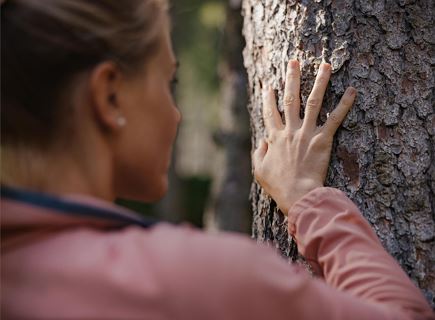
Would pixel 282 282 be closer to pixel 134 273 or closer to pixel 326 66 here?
pixel 134 273

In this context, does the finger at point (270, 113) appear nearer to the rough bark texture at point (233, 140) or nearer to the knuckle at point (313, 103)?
the knuckle at point (313, 103)

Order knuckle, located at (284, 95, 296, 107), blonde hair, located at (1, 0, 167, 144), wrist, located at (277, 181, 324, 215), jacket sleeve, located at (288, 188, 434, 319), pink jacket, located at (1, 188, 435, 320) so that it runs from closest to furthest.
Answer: pink jacket, located at (1, 188, 435, 320)
blonde hair, located at (1, 0, 167, 144)
jacket sleeve, located at (288, 188, 434, 319)
wrist, located at (277, 181, 324, 215)
knuckle, located at (284, 95, 296, 107)

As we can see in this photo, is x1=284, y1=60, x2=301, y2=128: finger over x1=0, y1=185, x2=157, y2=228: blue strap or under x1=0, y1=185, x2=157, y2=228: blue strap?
under

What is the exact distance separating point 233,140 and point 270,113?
4.16 meters

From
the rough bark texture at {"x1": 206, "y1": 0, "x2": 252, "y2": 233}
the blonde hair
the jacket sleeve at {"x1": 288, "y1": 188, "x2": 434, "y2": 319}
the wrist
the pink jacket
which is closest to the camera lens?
the pink jacket

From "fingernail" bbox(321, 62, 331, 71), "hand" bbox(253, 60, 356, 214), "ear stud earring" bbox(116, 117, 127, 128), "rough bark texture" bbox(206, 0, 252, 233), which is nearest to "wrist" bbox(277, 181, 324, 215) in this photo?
"hand" bbox(253, 60, 356, 214)

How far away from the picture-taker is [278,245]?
2.22 m

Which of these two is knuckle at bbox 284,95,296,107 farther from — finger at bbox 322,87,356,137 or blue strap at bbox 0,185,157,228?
blue strap at bbox 0,185,157,228

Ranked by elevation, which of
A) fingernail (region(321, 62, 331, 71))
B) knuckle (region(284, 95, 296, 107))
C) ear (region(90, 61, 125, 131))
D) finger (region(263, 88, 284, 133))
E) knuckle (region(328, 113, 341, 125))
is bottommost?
finger (region(263, 88, 284, 133))

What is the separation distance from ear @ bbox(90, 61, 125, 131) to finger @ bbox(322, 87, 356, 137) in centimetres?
76

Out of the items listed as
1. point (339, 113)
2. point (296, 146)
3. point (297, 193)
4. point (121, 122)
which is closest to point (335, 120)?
point (339, 113)

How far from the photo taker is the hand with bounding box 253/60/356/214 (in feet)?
6.44

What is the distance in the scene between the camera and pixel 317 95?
6.82 ft

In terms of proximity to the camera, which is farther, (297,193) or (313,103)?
(313,103)
